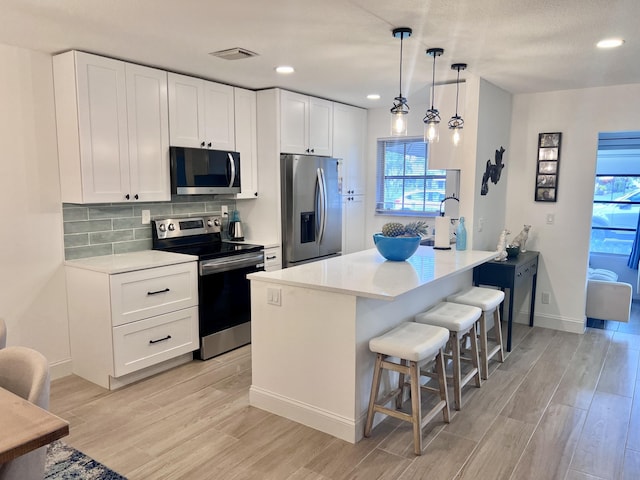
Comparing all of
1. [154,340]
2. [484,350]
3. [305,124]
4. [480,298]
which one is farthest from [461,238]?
[154,340]

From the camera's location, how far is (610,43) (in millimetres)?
3018

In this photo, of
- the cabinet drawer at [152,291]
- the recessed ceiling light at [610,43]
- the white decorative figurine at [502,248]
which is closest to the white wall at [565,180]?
the white decorative figurine at [502,248]

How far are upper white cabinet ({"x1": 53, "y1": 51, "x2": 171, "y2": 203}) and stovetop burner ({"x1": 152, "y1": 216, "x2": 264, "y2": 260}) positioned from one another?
0.46 metres

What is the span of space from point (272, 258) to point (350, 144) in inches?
70.1

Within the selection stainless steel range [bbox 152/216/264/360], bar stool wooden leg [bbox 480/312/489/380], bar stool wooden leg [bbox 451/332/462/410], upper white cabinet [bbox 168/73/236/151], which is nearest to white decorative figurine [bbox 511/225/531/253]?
bar stool wooden leg [bbox 480/312/489/380]

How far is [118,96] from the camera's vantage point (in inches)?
136

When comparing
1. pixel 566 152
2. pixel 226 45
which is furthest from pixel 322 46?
pixel 566 152

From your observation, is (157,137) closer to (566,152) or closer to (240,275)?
(240,275)

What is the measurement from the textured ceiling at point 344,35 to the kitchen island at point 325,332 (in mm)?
1449

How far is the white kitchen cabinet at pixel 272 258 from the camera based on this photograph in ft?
14.6

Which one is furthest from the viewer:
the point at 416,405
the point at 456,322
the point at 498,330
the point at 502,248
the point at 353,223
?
the point at 353,223

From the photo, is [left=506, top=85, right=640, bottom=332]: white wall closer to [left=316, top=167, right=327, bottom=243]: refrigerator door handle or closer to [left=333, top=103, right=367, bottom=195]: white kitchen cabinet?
[left=333, top=103, right=367, bottom=195]: white kitchen cabinet

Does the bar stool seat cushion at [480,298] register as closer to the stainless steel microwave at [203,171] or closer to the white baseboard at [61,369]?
the stainless steel microwave at [203,171]

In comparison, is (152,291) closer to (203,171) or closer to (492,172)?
(203,171)
